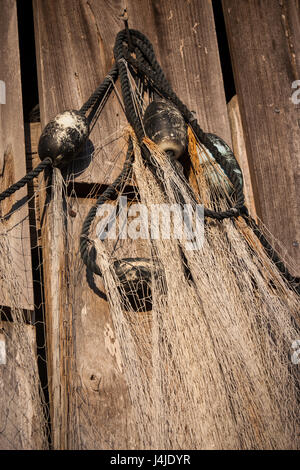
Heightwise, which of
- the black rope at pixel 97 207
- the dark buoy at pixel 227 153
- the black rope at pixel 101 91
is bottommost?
the black rope at pixel 97 207

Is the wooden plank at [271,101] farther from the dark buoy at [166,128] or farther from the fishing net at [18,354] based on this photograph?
the fishing net at [18,354]

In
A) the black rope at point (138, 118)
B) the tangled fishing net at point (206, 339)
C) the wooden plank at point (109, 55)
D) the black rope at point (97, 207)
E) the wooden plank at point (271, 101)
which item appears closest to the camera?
the tangled fishing net at point (206, 339)

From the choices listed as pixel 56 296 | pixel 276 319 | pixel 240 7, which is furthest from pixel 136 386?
pixel 240 7

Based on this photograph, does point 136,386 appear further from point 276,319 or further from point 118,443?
point 276,319

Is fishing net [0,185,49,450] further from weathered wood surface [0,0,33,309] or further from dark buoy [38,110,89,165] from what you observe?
dark buoy [38,110,89,165]

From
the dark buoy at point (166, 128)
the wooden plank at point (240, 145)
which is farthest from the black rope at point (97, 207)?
the wooden plank at point (240, 145)

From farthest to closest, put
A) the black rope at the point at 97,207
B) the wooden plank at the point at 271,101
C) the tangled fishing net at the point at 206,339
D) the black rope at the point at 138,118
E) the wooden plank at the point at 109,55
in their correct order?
1. the wooden plank at the point at 271,101
2. the wooden plank at the point at 109,55
3. the black rope at the point at 138,118
4. the black rope at the point at 97,207
5. the tangled fishing net at the point at 206,339

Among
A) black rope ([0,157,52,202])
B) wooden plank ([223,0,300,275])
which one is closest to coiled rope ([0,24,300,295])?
black rope ([0,157,52,202])

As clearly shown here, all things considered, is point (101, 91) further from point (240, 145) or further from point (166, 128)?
point (240, 145)
